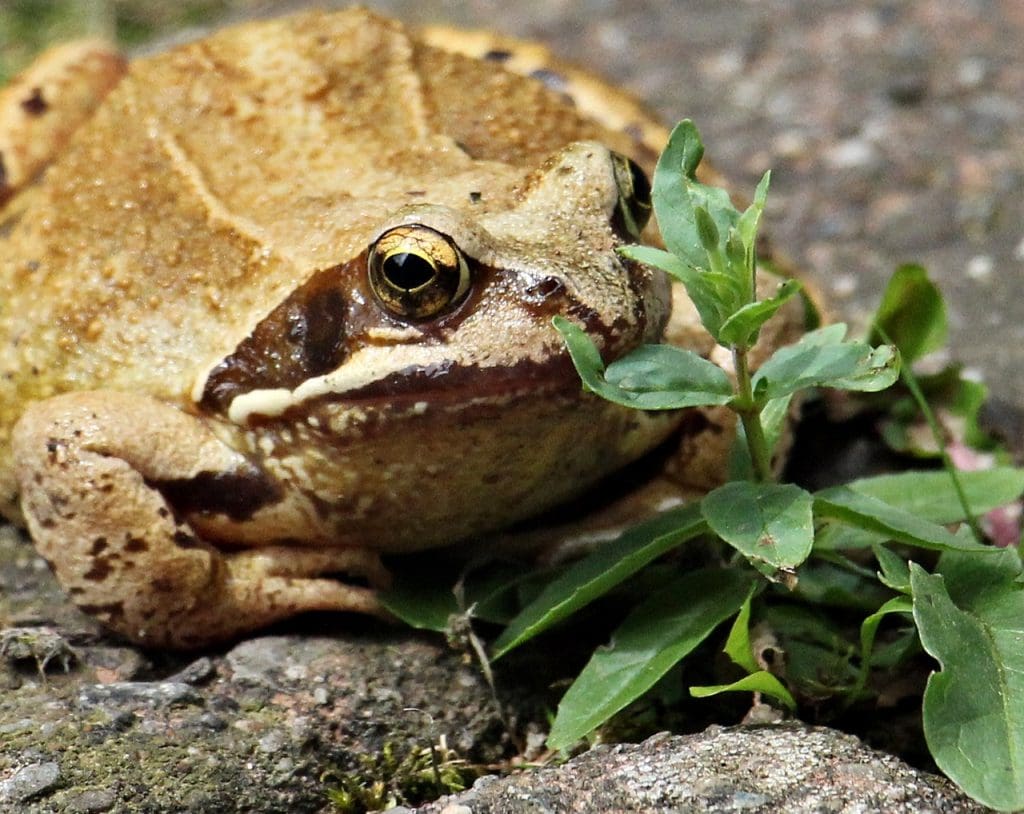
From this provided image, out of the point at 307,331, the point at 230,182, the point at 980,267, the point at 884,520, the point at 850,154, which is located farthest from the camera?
the point at 850,154

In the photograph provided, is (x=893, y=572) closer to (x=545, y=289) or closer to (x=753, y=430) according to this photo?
(x=753, y=430)

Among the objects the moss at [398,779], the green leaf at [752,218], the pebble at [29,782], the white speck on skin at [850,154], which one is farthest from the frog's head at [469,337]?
the white speck on skin at [850,154]

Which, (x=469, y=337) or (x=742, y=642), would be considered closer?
(x=742, y=642)

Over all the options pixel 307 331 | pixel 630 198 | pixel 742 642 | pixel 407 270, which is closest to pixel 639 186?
pixel 630 198

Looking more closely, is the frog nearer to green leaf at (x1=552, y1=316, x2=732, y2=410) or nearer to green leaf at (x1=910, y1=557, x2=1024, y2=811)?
green leaf at (x1=552, y1=316, x2=732, y2=410)

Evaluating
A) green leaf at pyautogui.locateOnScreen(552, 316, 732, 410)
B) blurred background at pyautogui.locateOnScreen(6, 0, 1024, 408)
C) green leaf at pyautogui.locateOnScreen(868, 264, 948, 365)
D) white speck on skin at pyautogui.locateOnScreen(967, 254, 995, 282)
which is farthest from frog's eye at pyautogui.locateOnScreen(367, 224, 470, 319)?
white speck on skin at pyautogui.locateOnScreen(967, 254, 995, 282)

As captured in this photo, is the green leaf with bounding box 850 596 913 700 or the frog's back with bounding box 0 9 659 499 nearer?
the green leaf with bounding box 850 596 913 700

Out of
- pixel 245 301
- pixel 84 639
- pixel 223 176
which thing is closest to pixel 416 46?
pixel 223 176
